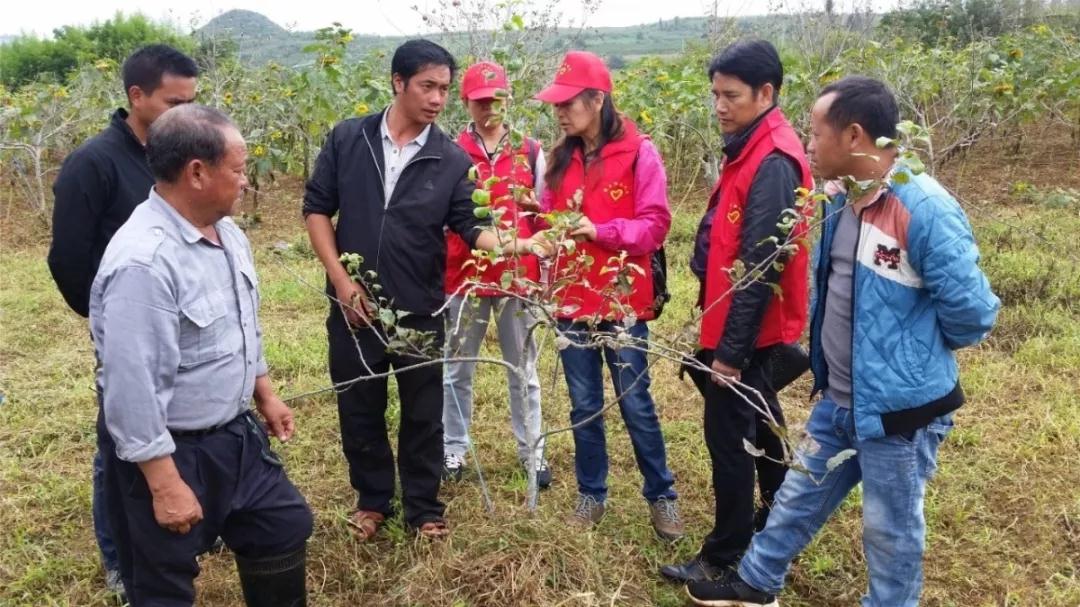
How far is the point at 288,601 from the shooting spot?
223 cm

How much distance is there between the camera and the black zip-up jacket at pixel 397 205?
2771mm

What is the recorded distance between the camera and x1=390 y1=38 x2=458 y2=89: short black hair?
8.98 ft

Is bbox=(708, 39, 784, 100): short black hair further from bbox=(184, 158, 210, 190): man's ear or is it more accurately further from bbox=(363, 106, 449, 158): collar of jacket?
bbox=(184, 158, 210, 190): man's ear

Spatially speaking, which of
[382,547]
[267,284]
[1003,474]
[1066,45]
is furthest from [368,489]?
[1066,45]

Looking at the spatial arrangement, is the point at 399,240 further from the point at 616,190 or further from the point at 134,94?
the point at 134,94

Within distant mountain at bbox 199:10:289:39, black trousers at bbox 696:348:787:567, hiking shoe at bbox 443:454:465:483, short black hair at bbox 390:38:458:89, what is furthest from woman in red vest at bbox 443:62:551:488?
distant mountain at bbox 199:10:289:39

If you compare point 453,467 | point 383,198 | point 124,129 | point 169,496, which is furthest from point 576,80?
point 169,496

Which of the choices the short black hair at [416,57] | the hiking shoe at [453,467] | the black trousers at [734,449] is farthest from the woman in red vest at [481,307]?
the black trousers at [734,449]

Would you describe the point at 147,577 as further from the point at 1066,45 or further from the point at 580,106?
the point at 1066,45

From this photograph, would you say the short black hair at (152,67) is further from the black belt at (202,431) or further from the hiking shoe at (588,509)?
the hiking shoe at (588,509)

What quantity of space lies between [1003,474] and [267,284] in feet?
16.5

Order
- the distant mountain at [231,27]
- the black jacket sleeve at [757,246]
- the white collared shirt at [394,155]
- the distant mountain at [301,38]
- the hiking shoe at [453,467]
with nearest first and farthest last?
1. the black jacket sleeve at [757,246]
2. the white collared shirt at [394,155]
3. the hiking shoe at [453,467]
4. the distant mountain at [301,38]
5. the distant mountain at [231,27]

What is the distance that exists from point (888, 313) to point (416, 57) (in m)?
1.63

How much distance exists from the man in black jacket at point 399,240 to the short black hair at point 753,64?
89 centimetres
